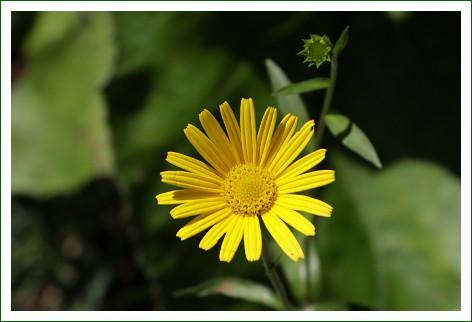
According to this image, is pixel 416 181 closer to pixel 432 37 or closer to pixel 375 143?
pixel 375 143

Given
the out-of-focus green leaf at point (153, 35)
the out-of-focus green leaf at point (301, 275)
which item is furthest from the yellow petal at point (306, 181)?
the out-of-focus green leaf at point (153, 35)

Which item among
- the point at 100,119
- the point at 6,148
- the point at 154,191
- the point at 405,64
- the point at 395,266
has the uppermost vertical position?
the point at 405,64

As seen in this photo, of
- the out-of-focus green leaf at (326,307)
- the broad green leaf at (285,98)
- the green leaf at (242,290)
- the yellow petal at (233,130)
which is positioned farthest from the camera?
the out-of-focus green leaf at (326,307)

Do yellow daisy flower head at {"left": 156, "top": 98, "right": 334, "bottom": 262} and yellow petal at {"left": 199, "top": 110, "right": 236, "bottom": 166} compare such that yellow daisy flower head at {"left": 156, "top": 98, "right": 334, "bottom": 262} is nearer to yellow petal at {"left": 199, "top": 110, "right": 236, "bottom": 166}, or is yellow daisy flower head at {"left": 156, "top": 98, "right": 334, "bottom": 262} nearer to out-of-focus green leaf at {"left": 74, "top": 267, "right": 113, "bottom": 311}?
yellow petal at {"left": 199, "top": 110, "right": 236, "bottom": 166}

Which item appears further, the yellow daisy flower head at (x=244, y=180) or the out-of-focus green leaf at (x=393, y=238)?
the out-of-focus green leaf at (x=393, y=238)

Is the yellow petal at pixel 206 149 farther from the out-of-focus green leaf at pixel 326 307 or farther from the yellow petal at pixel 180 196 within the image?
the out-of-focus green leaf at pixel 326 307

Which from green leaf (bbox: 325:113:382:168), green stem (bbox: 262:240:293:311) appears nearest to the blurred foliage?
green stem (bbox: 262:240:293:311)

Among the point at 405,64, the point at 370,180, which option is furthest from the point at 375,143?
the point at 405,64
